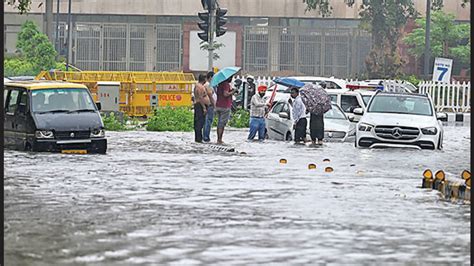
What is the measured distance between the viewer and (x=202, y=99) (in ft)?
101

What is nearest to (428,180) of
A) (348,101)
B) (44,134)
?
(44,134)

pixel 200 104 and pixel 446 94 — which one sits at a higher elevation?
pixel 200 104

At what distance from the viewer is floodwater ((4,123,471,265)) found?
11.6 metres

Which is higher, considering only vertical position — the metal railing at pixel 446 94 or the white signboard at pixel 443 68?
the white signboard at pixel 443 68

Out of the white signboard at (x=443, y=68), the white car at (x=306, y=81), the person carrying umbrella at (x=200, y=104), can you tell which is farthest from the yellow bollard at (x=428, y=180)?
the white signboard at (x=443, y=68)

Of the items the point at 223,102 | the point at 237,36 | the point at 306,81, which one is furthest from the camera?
the point at 237,36

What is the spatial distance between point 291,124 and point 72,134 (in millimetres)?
8850

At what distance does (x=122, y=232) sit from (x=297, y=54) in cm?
5986

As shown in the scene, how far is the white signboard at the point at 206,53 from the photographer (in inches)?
2749

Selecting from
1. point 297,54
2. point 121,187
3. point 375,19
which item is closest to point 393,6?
point 375,19

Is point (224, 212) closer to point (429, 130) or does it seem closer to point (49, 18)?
point (429, 130)

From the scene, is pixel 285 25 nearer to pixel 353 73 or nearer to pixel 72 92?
pixel 353 73

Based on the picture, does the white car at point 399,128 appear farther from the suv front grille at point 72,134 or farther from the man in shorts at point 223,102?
the suv front grille at point 72,134

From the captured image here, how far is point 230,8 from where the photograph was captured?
72875mm
